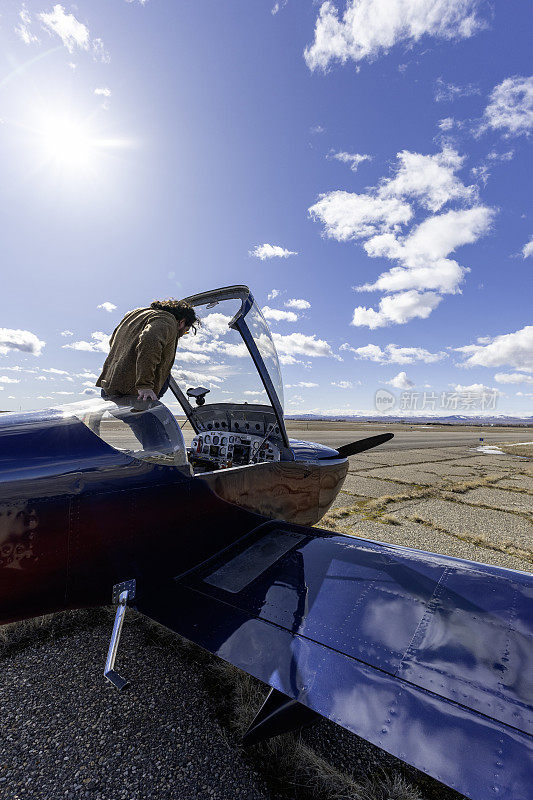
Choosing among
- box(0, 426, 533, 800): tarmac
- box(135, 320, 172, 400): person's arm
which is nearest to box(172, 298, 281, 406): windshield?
box(135, 320, 172, 400): person's arm

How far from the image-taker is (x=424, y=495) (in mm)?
8000

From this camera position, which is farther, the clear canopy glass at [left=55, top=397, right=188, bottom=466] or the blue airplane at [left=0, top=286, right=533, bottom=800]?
the clear canopy glass at [left=55, top=397, right=188, bottom=466]

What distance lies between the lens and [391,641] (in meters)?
1.69

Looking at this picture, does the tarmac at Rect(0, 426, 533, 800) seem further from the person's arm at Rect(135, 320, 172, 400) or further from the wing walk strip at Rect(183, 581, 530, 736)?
the person's arm at Rect(135, 320, 172, 400)

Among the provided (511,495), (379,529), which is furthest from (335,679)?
(511,495)

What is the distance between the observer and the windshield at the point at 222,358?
3.81 metres

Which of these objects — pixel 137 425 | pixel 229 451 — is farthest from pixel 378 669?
pixel 229 451

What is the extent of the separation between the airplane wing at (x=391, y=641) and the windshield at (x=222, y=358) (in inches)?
77.9

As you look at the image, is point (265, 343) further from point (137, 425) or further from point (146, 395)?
point (137, 425)

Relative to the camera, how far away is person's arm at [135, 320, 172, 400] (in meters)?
2.76

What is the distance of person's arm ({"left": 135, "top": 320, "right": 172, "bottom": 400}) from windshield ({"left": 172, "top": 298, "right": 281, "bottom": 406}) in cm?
100

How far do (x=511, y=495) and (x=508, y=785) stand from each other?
30.0ft

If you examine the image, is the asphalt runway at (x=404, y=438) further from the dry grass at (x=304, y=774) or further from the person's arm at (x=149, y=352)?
the dry grass at (x=304, y=774)

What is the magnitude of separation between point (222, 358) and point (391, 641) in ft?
10.8
